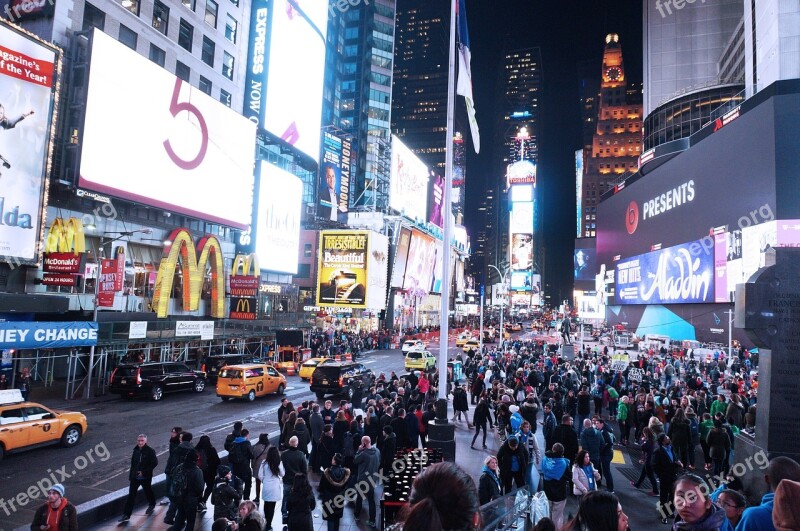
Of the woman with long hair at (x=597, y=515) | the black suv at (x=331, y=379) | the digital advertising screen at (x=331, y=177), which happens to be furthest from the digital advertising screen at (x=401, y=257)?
the woman with long hair at (x=597, y=515)

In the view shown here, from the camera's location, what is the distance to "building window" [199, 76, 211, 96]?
36781 mm

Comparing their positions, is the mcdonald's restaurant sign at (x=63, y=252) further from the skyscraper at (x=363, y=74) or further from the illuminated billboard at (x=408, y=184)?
the skyscraper at (x=363, y=74)

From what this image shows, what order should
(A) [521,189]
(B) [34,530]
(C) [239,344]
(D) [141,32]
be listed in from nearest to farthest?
1. (B) [34,530]
2. (D) [141,32]
3. (C) [239,344]
4. (A) [521,189]

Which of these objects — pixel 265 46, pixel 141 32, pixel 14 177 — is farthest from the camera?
pixel 265 46

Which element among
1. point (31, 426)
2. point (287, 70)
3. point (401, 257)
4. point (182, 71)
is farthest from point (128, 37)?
point (401, 257)

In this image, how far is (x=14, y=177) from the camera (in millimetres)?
22000

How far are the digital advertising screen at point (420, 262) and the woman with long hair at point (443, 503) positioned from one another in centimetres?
6297

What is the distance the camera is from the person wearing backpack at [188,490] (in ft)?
27.5

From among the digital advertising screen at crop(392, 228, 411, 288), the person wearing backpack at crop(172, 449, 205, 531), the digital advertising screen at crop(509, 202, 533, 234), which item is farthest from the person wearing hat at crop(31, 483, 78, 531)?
the digital advertising screen at crop(509, 202, 533, 234)

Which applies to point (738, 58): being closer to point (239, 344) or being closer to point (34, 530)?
point (239, 344)

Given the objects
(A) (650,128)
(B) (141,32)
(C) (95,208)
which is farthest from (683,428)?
(A) (650,128)

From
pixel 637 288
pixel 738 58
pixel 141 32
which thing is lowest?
pixel 637 288

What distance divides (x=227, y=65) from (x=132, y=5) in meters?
9.70

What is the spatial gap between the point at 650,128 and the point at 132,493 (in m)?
85.0
